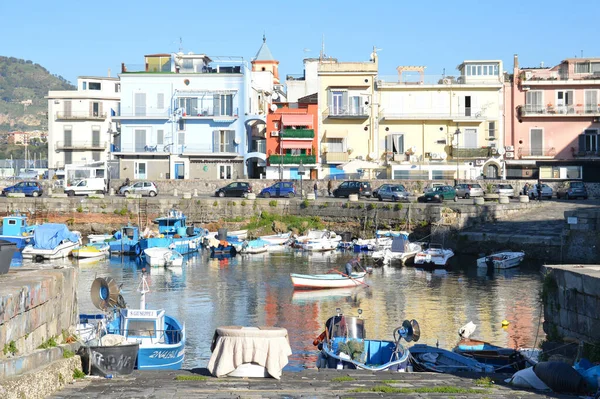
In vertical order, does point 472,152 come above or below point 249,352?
above

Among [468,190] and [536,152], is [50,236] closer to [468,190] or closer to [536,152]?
[468,190]

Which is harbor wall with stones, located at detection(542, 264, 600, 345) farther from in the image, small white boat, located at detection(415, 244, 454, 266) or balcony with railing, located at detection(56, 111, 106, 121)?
balcony with railing, located at detection(56, 111, 106, 121)

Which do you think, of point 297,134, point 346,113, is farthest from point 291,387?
point 346,113

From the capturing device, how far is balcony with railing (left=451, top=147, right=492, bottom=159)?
228ft

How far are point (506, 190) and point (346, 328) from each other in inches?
1579

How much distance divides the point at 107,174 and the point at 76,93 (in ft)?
53.7

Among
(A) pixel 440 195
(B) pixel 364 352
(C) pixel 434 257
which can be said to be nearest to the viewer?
(B) pixel 364 352

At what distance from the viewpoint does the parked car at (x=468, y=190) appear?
58688 millimetres

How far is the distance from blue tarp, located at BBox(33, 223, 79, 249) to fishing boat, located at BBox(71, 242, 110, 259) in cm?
121

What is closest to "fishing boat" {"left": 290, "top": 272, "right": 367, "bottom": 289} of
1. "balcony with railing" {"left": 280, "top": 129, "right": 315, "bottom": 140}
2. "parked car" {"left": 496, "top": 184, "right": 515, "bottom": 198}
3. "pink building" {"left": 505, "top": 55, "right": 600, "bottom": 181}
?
"parked car" {"left": 496, "top": 184, "right": 515, "bottom": 198}

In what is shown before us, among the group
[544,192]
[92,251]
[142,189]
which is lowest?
[92,251]

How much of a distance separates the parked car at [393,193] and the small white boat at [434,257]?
9923 mm

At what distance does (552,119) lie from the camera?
2800 inches

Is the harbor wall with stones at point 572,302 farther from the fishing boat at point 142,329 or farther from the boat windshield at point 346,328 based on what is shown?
the fishing boat at point 142,329
